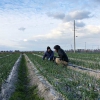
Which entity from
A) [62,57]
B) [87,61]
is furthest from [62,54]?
[87,61]

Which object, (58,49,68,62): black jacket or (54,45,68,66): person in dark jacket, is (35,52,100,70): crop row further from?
(58,49,68,62): black jacket

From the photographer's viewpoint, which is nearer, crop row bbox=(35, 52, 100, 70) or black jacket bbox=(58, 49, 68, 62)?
black jacket bbox=(58, 49, 68, 62)

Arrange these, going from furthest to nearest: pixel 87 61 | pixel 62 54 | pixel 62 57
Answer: pixel 87 61 → pixel 62 57 → pixel 62 54

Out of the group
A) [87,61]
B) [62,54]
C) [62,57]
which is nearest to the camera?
[62,54]

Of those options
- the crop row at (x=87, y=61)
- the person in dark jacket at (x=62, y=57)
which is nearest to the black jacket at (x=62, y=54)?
the person in dark jacket at (x=62, y=57)

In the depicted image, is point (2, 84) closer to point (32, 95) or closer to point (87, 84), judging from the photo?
point (32, 95)

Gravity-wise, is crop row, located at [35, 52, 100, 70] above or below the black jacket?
below

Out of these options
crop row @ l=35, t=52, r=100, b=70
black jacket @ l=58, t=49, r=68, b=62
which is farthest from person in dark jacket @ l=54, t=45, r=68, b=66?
crop row @ l=35, t=52, r=100, b=70

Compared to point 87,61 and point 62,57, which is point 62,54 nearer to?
point 62,57

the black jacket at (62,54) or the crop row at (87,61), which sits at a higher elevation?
the black jacket at (62,54)

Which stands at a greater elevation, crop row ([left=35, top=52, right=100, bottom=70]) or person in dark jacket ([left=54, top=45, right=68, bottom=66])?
person in dark jacket ([left=54, top=45, right=68, bottom=66])

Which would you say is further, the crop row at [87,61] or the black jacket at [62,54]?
the crop row at [87,61]

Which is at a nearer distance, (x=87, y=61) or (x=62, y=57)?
(x=62, y=57)

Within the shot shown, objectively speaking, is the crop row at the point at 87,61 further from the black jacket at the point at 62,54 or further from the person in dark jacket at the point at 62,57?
the black jacket at the point at 62,54
